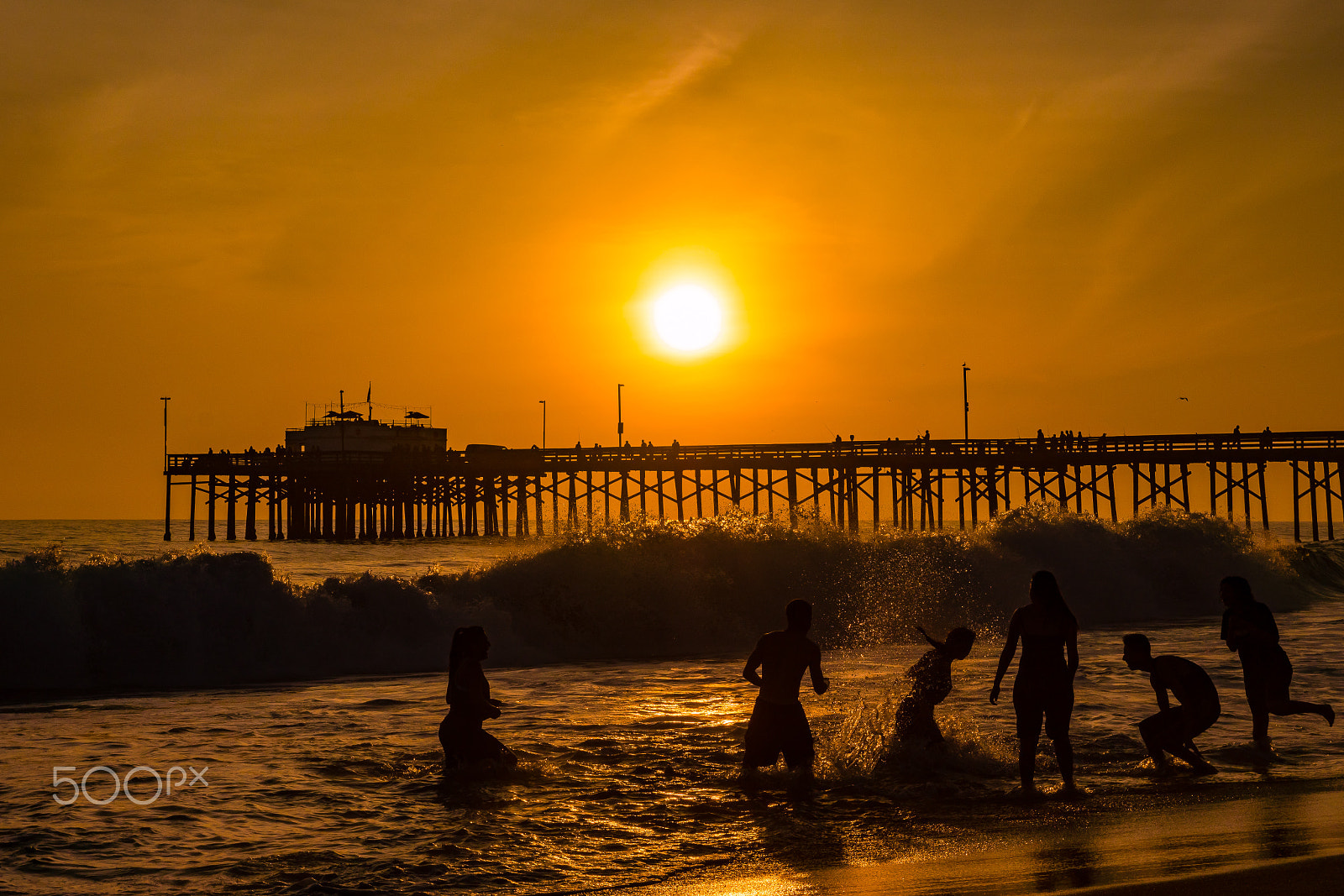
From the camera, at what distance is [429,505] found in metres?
68.2

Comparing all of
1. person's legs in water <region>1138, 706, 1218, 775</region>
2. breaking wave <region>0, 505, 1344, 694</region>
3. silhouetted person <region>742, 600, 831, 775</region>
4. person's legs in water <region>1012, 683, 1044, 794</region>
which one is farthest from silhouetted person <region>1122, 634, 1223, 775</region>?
breaking wave <region>0, 505, 1344, 694</region>

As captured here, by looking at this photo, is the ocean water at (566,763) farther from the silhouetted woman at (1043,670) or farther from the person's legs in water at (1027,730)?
the silhouetted woman at (1043,670)

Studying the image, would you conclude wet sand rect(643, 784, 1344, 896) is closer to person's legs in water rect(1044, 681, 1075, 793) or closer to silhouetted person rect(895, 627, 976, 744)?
person's legs in water rect(1044, 681, 1075, 793)

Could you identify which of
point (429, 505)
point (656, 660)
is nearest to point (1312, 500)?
point (656, 660)

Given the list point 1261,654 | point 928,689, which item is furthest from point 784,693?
point 1261,654

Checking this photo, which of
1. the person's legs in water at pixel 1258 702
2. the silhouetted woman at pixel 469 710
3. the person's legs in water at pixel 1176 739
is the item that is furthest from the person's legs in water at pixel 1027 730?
the silhouetted woman at pixel 469 710

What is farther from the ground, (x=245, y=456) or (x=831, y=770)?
(x=245, y=456)

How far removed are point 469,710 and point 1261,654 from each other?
5.81 metres

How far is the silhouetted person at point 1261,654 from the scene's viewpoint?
860 centimetres

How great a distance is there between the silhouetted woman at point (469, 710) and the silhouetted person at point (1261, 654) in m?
5.41

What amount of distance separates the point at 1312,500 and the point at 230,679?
45.5 metres

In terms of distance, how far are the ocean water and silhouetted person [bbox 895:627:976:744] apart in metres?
0.15

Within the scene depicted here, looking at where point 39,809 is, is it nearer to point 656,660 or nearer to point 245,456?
point 656,660

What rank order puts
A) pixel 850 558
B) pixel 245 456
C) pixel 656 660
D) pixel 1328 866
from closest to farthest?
pixel 1328 866 < pixel 656 660 < pixel 850 558 < pixel 245 456
